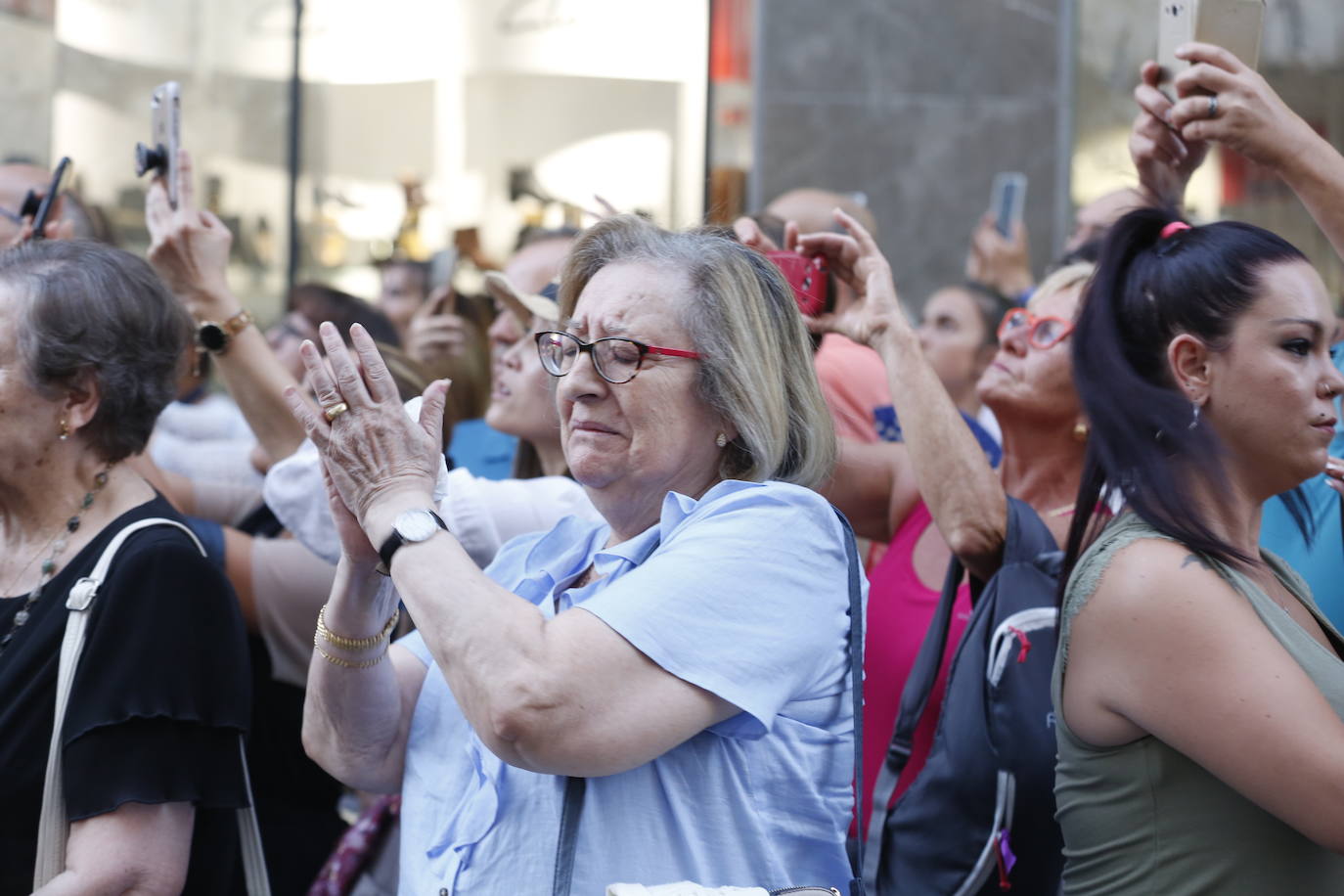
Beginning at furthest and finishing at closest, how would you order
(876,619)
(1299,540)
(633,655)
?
1. (876,619)
2. (1299,540)
3. (633,655)

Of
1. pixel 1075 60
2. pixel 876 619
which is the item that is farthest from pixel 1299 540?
pixel 1075 60

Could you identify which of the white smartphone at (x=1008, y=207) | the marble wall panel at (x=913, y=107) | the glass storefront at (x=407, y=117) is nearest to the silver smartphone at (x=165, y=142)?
the white smartphone at (x=1008, y=207)

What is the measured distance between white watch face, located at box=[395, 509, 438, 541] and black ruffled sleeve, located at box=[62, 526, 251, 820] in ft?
2.44

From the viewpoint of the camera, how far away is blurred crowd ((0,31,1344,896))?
6.37 feet

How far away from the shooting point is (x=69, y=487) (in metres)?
2.63

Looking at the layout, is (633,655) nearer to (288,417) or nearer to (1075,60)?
(288,417)

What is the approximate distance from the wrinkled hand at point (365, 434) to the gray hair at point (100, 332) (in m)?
0.77

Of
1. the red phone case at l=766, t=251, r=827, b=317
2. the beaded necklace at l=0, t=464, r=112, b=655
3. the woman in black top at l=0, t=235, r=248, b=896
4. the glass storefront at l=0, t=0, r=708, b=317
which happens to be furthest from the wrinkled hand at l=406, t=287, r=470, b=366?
the glass storefront at l=0, t=0, r=708, b=317

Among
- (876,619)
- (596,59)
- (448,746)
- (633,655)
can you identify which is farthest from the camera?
(596,59)

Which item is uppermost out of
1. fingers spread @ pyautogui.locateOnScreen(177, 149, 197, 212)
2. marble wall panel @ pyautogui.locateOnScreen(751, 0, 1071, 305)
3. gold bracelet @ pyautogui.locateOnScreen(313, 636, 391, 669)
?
marble wall panel @ pyautogui.locateOnScreen(751, 0, 1071, 305)

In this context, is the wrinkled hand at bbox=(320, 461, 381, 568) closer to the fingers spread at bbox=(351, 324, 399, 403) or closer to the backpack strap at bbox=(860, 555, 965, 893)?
the fingers spread at bbox=(351, 324, 399, 403)

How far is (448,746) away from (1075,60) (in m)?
7.10

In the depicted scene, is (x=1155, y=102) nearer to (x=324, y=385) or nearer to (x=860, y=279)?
(x=860, y=279)

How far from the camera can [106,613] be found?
96.2 inches
